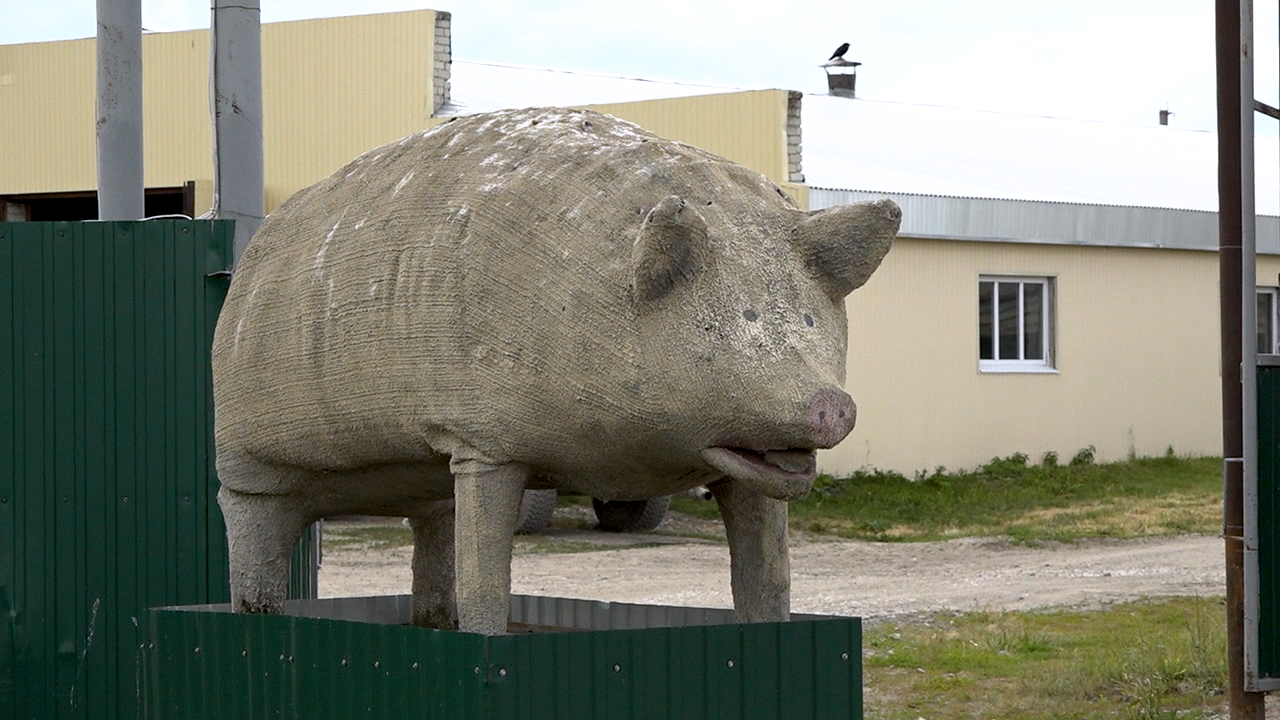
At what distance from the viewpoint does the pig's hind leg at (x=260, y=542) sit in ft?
18.3

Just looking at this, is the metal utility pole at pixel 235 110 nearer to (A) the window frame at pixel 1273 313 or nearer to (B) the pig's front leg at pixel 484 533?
(B) the pig's front leg at pixel 484 533

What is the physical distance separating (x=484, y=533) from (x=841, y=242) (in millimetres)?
1155

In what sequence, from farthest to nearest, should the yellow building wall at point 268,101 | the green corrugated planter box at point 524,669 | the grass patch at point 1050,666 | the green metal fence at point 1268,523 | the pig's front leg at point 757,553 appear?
1. the yellow building wall at point 268,101
2. the grass patch at point 1050,666
3. the green metal fence at point 1268,523
4. the pig's front leg at point 757,553
5. the green corrugated planter box at point 524,669

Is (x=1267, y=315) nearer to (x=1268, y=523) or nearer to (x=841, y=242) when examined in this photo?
(x=1268, y=523)

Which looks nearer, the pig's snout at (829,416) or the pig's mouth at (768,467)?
the pig's snout at (829,416)

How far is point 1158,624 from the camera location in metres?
10.4

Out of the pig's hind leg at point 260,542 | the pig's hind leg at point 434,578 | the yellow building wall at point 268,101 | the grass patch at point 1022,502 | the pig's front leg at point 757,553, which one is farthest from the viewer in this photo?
the yellow building wall at point 268,101

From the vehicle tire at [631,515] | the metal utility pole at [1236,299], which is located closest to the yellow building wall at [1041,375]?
the vehicle tire at [631,515]

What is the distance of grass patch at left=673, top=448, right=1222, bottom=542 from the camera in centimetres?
1584

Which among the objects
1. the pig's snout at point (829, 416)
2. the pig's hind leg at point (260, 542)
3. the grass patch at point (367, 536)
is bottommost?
the grass patch at point (367, 536)

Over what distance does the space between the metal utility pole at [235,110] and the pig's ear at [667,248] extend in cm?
335

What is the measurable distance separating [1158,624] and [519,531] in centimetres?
696

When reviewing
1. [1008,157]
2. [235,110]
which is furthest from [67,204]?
[235,110]

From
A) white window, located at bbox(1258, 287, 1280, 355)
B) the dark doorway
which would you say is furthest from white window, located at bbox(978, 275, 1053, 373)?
the dark doorway
